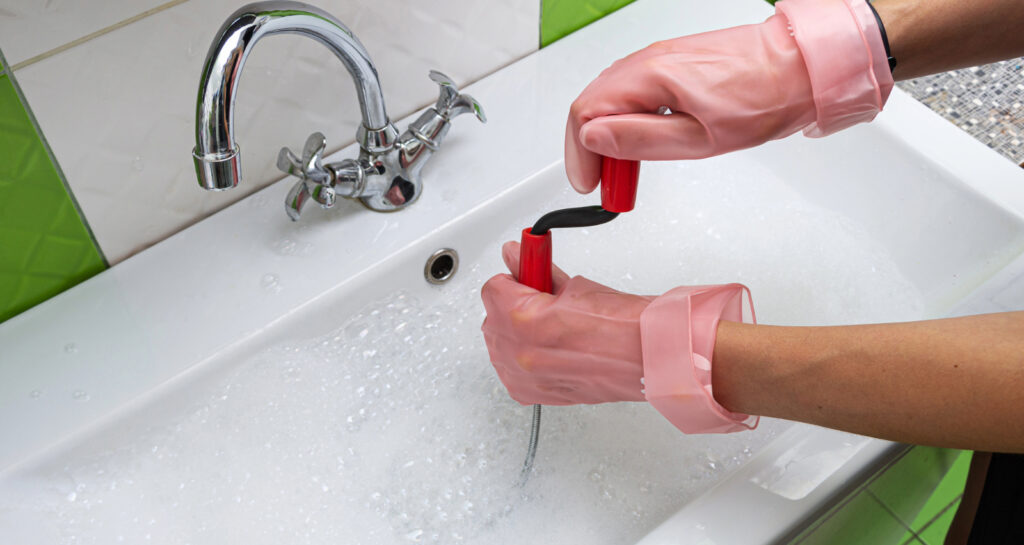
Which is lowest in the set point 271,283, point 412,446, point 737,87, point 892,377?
point 412,446

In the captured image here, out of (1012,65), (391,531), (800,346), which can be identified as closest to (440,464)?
(391,531)

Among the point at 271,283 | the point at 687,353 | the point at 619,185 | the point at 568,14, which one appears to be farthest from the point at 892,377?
the point at 568,14

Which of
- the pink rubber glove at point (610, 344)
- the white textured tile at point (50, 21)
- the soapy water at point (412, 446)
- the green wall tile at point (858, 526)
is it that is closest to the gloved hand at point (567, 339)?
the pink rubber glove at point (610, 344)

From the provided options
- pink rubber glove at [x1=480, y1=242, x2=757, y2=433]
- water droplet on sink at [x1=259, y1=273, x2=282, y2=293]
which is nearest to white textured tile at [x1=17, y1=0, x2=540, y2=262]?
water droplet on sink at [x1=259, y1=273, x2=282, y2=293]

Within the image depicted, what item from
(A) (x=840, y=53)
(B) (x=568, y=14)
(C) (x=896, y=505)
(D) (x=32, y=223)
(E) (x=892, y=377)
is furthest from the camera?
(B) (x=568, y=14)

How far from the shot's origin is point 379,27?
934mm

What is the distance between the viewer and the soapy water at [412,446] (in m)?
0.78

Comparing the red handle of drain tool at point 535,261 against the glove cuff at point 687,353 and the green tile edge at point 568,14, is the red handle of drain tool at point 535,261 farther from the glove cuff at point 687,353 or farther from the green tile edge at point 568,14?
the green tile edge at point 568,14

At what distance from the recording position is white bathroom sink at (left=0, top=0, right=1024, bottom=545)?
773 mm

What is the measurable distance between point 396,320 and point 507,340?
0.65 ft

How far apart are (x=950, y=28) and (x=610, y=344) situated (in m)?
0.39

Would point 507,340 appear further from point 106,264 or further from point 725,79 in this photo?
point 106,264

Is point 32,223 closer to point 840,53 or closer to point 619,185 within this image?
point 619,185

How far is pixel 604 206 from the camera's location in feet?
2.34
